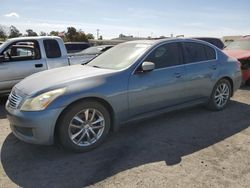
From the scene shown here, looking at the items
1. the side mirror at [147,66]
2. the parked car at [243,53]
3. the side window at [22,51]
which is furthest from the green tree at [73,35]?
the side mirror at [147,66]

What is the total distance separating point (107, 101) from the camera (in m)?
4.36

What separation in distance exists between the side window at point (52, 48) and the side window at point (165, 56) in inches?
144

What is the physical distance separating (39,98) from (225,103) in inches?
165

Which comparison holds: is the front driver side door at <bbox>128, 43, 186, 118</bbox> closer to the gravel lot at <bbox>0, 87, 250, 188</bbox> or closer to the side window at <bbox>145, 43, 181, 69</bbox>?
the side window at <bbox>145, 43, 181, 69</bbox>

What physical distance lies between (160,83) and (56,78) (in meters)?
1.76

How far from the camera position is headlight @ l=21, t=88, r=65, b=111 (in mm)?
3938

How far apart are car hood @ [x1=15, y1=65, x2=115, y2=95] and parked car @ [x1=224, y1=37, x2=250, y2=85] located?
539 cm

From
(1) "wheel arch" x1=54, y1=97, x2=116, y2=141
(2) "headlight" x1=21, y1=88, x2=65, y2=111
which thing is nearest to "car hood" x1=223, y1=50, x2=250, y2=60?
(1) "wheel arch" x1=54, y1=97, x2=116, y2=141

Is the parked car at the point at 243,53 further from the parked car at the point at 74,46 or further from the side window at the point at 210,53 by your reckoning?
the parked car at the point at 74,46

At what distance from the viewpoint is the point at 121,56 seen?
17.0ft

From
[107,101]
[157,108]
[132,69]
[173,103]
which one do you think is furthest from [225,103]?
[107,101]

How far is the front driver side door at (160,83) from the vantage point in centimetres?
469

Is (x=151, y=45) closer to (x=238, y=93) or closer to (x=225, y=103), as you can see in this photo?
(x=225, y=103)

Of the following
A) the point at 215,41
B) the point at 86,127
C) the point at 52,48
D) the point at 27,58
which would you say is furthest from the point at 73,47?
the point at 86,127
